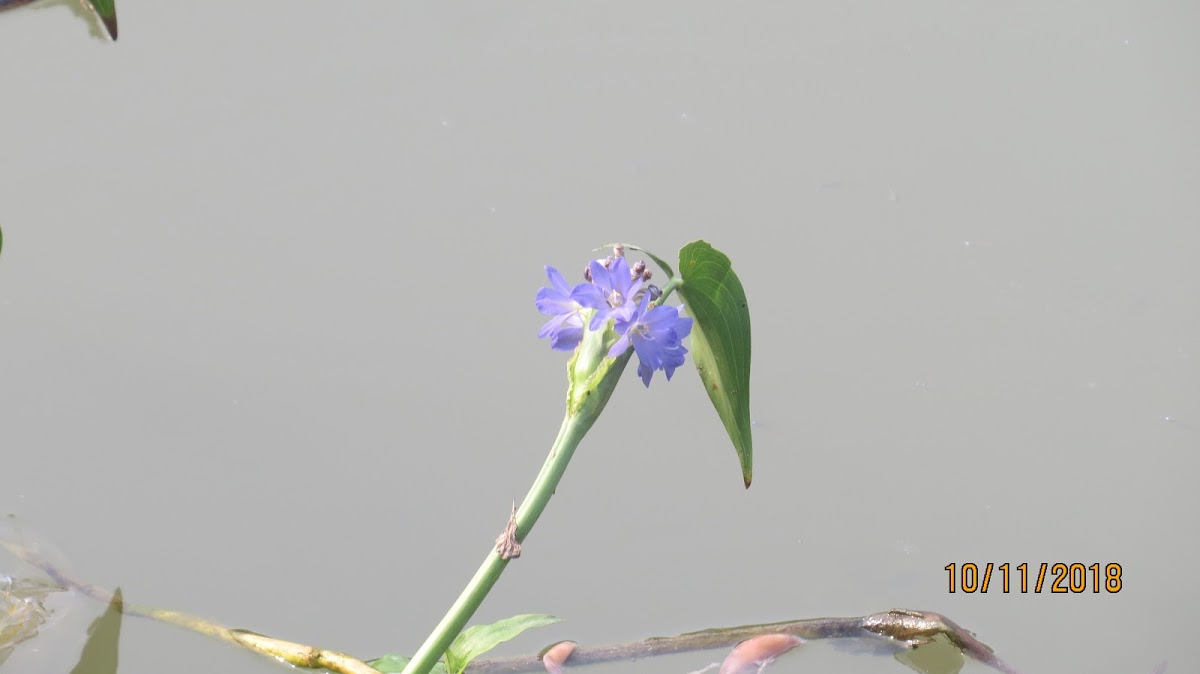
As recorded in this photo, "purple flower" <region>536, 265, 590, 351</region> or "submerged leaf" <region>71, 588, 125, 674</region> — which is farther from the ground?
"purple flower" <region>536, 265, 590, 351</region>

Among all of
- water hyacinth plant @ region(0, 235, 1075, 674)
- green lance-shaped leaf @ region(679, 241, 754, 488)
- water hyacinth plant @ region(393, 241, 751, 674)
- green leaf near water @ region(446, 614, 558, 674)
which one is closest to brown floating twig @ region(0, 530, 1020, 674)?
water hyacinth plant @ region(0, 235, 1075, 674)

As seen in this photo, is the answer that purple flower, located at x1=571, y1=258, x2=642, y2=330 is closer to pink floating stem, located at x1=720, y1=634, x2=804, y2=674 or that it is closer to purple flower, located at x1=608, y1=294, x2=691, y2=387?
purple flower, located at x1=608, y1=294, x2=691, y2=387

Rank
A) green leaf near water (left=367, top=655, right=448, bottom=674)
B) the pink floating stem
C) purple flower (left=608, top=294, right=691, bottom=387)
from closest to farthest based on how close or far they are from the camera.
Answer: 1. purple flower (left=608, top=294, right=691, bottom=387)
2. green leaf near water (left=367, top=655, right=448, bottom=674)
3. the pink floating stem

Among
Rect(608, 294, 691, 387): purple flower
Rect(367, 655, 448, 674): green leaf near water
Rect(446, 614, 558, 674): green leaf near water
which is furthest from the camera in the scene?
Rect(367, 655, 448, 674): green leaf near water

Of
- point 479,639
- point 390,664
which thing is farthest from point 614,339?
point 390,664

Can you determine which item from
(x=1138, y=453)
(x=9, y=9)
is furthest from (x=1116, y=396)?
(x=9, y=9)

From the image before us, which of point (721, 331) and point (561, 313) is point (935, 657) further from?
point (561, 313)
